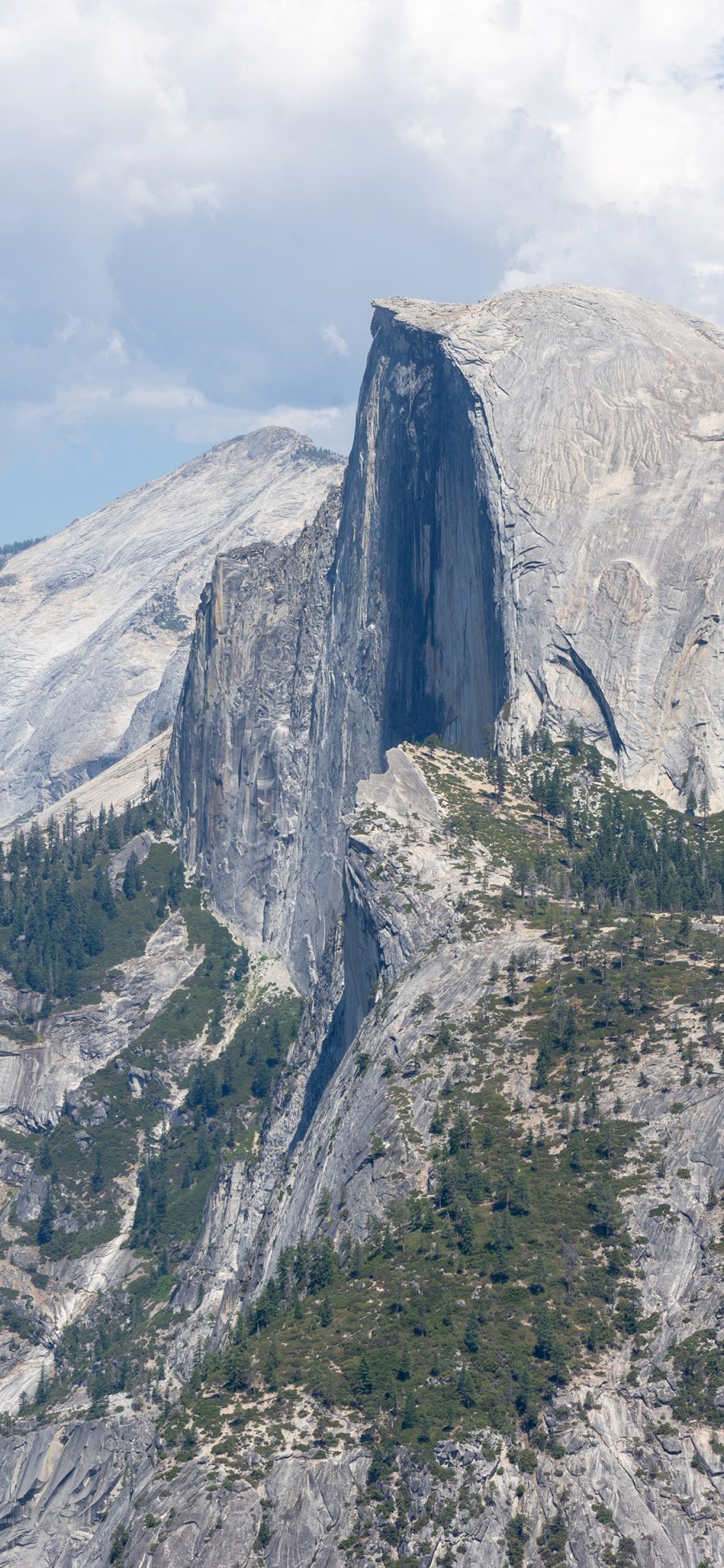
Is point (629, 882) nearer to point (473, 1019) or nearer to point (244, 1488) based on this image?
point (473, 1019)

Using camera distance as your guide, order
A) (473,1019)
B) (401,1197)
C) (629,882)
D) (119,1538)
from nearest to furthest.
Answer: (119,1538)
(401,1197)
(473,1019)
(629,882)

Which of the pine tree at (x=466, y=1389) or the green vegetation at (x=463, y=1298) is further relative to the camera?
the green vegetation at (x=463, y=1298)

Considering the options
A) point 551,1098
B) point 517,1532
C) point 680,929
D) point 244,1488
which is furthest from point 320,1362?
point 680,929

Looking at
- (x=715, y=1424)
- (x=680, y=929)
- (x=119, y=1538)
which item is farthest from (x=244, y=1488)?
(x=680, y=929)

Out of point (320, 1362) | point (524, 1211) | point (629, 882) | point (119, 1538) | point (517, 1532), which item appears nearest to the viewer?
point (517, 1532)

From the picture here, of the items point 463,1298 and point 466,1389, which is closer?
point 466,1389

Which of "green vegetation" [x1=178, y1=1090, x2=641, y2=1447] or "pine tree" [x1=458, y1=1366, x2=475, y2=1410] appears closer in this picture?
"pine tree" [x1=458, y1=1366, x2=475, y2=1410]

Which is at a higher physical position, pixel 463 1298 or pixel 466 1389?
pixel 463 1298

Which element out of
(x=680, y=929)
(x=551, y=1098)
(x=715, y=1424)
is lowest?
(x=715, y=1424)

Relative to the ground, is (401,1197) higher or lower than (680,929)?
lower

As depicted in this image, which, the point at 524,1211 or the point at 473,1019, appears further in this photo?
the point at 473,1019

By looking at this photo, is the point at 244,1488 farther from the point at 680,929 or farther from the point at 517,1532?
the point at 680,929
